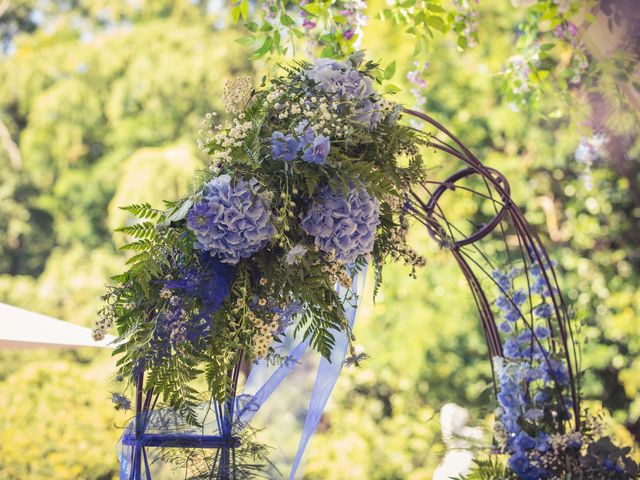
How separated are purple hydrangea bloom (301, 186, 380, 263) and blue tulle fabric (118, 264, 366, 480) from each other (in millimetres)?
140

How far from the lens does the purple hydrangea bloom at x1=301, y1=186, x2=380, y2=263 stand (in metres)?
1.27

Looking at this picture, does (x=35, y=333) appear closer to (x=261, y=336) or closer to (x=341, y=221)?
(x=261, y=336)

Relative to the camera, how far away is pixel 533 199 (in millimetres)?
5199

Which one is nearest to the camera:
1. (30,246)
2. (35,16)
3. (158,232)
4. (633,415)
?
(158,232)

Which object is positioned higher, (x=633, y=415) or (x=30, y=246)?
(x=30, y=246)

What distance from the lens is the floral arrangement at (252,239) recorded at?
1215mm

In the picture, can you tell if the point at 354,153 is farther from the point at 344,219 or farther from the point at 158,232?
the point at 158,232

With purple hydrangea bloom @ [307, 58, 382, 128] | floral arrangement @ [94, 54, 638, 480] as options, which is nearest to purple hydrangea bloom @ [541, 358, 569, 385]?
floral arrangement @ [94, 54, 638, 480]

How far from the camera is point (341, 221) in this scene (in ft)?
4.15

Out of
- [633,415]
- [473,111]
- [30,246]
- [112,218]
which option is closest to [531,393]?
[633,415]

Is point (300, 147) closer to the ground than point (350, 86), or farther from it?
closer to the ground

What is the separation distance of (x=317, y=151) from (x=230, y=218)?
0.19 meters

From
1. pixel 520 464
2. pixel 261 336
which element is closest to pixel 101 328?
pixel 261 336

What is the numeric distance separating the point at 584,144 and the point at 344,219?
70.3 inches
